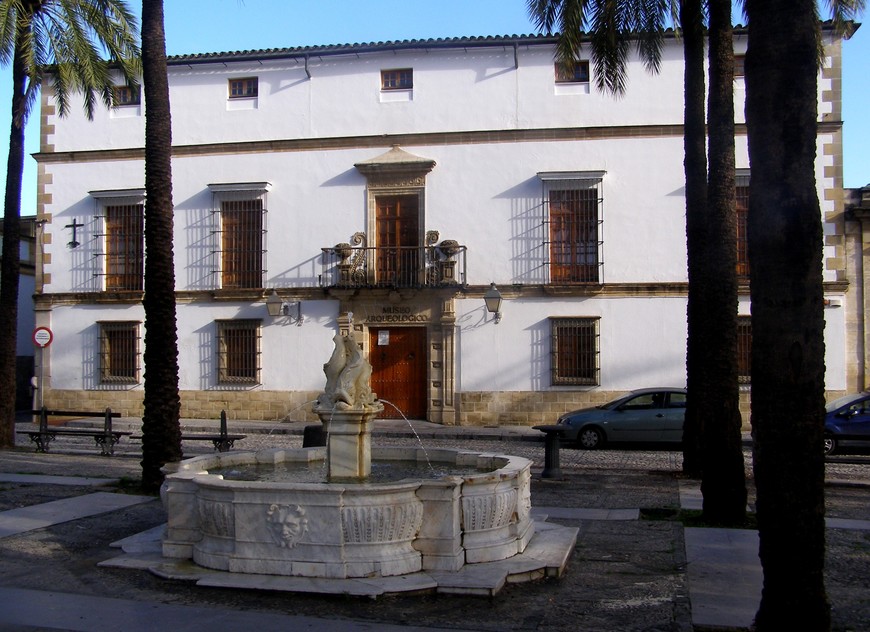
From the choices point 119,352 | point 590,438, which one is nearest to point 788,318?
point 590,438

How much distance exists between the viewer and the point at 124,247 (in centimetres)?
2545

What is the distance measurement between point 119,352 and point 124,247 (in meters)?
3.06

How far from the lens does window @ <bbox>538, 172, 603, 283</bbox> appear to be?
902 inches

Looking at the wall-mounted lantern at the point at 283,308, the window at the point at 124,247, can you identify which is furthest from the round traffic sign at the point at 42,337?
the wall-mounted lantern at the point at 283,308

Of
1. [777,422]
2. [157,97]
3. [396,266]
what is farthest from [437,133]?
[777,422]

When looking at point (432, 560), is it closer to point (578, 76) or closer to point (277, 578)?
point (277, 578)

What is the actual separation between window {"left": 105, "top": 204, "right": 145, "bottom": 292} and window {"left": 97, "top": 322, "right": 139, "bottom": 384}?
44.5 inches

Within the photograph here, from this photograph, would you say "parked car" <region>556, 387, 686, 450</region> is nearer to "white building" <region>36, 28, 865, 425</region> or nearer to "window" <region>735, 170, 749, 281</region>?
"white building" <region>36, 28, 865, 425</region>

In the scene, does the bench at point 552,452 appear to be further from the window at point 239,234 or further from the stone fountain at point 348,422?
the window at point 239,234

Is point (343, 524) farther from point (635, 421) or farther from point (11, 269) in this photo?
point (11, 269)

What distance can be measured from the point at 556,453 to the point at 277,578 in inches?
299

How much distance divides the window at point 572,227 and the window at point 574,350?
1164 millimetres

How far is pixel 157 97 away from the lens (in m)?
12.2

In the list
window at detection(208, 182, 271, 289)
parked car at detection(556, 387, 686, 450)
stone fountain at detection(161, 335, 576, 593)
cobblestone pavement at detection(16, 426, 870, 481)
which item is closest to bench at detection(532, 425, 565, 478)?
cobblestone pavement at detection(16, 426, 870, 481)
